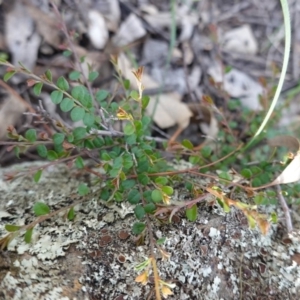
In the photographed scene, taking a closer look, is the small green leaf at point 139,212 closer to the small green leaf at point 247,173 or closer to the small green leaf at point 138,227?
the small green leaf at point 138,227

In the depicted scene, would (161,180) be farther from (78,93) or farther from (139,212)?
(78,93)

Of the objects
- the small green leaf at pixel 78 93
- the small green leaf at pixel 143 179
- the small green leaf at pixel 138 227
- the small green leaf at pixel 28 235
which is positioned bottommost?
the small green leaf at pixel 28 235

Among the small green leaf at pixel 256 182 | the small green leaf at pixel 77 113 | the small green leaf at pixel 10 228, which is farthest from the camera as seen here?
the small green leaf at pixel 256 182

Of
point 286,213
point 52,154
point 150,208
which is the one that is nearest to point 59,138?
point 52,154

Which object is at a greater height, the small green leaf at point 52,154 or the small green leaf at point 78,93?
the small green leaf at point 78,93

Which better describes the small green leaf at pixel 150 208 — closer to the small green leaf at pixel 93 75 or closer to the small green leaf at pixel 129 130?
the small green leaf at pixel 129 130

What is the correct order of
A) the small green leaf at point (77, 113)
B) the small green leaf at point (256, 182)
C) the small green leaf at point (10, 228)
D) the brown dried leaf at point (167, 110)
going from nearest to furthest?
the small green leaf at point (10, 228) < the small green leaf at point (77, 113) < the small green leaf at point (256, 182) < the brown dried leaf at point (167, 110)

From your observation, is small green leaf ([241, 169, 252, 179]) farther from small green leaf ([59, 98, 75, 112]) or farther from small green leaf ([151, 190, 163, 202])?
small green leaf ([59, 98, 75, 112])

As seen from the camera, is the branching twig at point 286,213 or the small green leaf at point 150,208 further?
the branching twig at point 286,213

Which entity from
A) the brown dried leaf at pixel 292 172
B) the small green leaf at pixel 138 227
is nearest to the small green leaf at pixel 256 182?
the brown dried leaf at pixel 292 172
